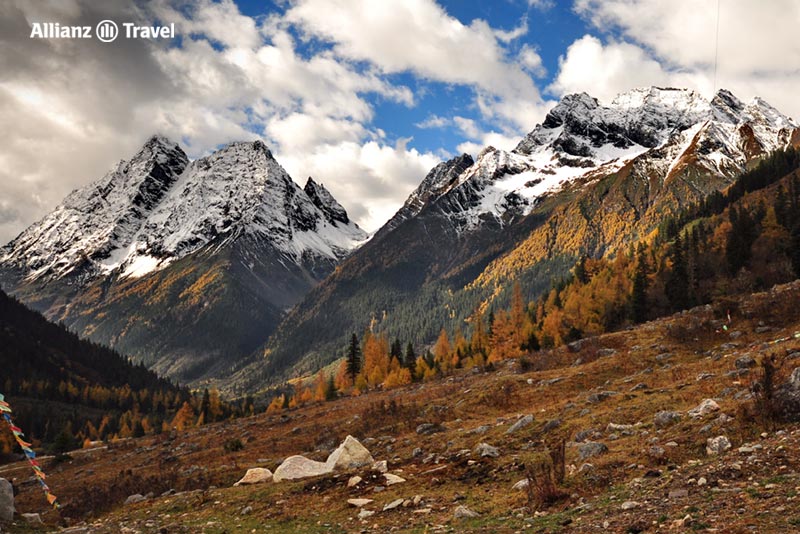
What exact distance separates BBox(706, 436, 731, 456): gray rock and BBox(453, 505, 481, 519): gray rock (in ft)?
21.7

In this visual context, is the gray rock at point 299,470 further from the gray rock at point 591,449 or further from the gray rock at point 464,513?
the gray rock at point 591,449

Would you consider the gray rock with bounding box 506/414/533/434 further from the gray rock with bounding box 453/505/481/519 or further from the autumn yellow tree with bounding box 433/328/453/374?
the autumn yellow tree with bounding box 433/328/453/374

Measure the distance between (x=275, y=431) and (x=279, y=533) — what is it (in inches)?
1597

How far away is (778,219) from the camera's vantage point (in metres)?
89.6

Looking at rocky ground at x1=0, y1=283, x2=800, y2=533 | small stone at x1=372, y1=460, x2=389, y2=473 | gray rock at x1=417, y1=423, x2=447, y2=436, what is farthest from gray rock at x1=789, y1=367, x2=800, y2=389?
gray rock at x1=417, y1=423, x2=447, y2=436

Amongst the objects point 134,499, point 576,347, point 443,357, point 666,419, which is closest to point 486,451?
point 666,419

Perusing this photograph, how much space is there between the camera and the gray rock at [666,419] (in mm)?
17328

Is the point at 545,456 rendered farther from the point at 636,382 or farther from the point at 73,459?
the point at 73,459

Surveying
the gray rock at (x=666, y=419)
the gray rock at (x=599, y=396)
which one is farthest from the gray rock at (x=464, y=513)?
the gray rock at (x=599, y=396)

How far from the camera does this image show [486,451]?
20.0 m

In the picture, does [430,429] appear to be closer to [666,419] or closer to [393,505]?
[393,505]

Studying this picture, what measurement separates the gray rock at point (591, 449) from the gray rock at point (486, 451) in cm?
393

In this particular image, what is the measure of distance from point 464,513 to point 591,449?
5.68 m

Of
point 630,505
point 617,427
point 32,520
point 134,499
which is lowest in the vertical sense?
point 134,499
